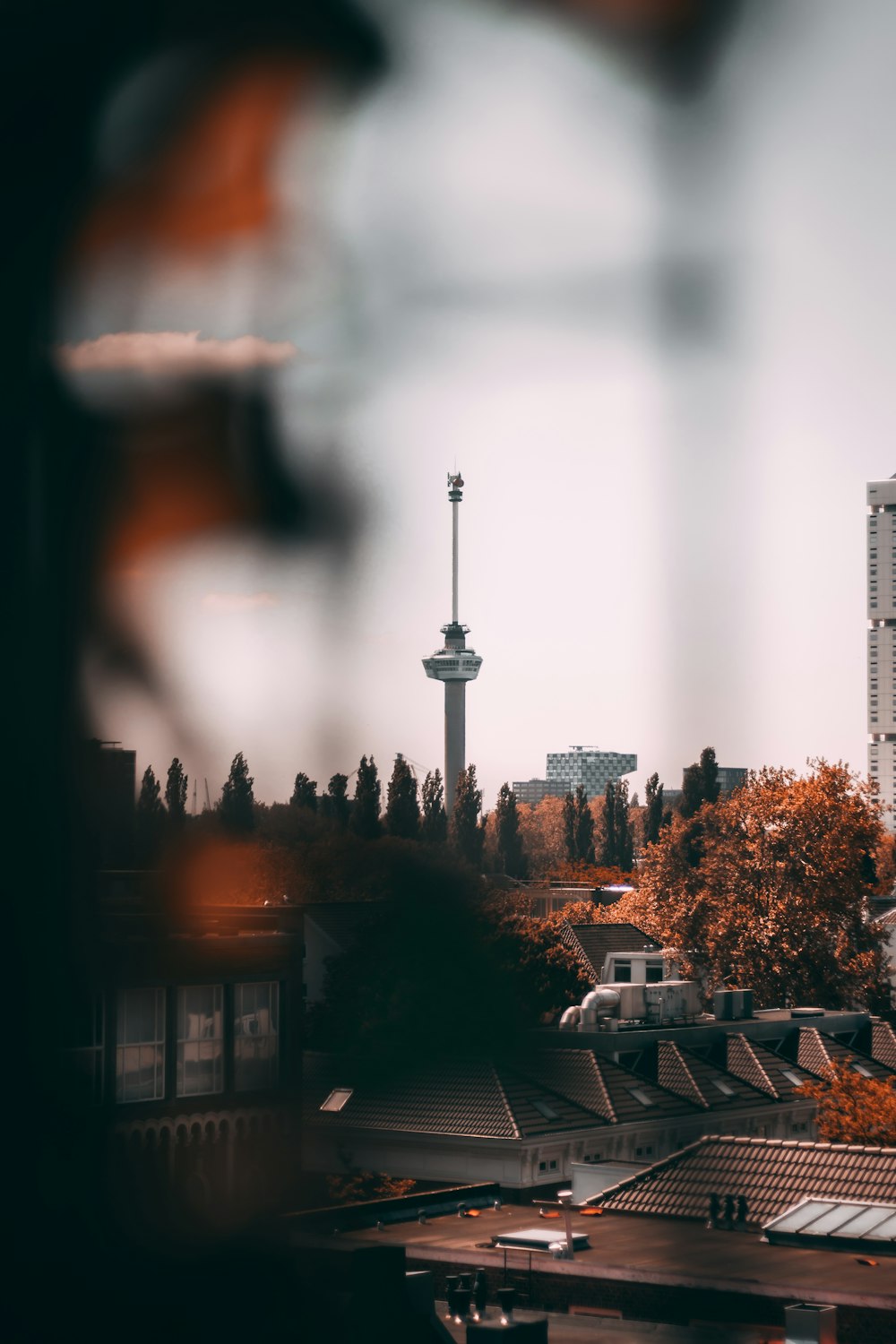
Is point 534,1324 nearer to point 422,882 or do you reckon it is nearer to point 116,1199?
point 116,1199

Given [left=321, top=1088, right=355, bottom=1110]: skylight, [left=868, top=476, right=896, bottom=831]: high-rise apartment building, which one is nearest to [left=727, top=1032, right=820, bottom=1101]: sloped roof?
[left=321, top=1088, right=355, bottom=1110]: skylight

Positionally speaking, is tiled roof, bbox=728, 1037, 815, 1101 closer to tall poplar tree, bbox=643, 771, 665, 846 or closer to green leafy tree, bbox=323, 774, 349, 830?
green leafy tree, bbox=323, 774, 349, 830

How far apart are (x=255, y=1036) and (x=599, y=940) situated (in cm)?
1734

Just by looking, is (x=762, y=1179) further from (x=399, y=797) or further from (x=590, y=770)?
(x=590, y=770)

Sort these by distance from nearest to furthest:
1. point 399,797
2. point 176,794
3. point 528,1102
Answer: point 176,794
point 399,797
point 528,1102

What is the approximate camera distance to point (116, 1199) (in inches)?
186

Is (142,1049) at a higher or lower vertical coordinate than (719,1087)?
higher

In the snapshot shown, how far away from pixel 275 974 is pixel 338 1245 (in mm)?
2126

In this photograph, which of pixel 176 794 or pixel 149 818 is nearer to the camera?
pixel 176 794

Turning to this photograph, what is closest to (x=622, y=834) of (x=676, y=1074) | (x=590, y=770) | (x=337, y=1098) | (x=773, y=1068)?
(x=773, y=1068)

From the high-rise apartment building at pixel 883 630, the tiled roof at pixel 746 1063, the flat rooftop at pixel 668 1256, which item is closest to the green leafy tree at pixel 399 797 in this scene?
the flat rooftop at pixel 668 1256

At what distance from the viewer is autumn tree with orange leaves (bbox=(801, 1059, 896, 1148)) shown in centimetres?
1463

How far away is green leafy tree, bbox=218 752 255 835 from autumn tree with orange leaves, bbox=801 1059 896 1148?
38.2 feet

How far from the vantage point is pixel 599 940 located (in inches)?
1007
